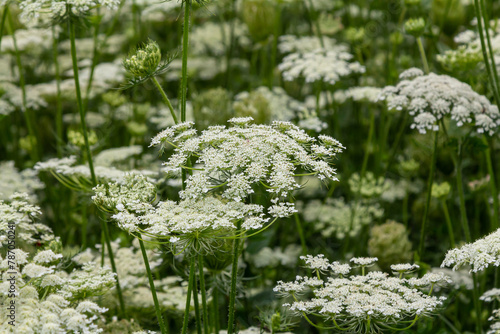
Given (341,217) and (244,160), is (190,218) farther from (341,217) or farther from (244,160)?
(341,217)

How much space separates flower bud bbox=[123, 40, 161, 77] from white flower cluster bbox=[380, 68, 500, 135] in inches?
49.5

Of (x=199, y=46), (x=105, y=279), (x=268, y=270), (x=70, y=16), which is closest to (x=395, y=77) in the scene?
(x=268, y=270)

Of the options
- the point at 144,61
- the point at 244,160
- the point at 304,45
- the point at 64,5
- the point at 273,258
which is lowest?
the point at 273,258

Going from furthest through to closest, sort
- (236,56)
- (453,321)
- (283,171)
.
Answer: (236,56), (453,321), (283,171)

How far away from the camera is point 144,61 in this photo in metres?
2.12

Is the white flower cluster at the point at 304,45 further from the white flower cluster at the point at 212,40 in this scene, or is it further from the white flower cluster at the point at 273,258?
the white flower cluster at the point at 273,258

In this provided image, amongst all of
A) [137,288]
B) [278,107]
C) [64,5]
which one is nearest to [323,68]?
[278,107]

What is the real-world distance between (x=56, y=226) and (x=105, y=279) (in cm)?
164

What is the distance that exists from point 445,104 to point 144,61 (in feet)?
4.81

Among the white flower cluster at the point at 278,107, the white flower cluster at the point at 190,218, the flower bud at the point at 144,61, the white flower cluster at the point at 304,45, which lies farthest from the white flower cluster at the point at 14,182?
the white flower cluster at the point at 304,45

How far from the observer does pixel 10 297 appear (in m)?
1.82

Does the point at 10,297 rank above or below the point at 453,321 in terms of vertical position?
above

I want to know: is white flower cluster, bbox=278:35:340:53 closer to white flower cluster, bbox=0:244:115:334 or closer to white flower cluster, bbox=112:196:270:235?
white flower cluster, bbox=112:196:270:235

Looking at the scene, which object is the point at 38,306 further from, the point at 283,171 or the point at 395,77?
the point at 395,77
